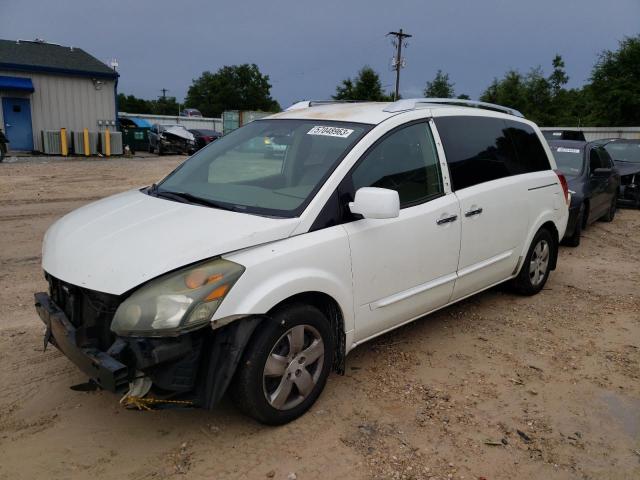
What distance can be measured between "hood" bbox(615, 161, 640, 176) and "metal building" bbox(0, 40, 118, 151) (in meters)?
20.8

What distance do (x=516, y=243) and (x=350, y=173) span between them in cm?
221

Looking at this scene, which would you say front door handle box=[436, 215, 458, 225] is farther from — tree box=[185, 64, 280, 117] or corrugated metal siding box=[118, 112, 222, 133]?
tree box=[185, 64, 280, 117]

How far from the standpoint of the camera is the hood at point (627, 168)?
11.7m

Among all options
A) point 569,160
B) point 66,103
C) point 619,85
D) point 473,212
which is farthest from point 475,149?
point 619,85

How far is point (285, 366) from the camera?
300 cm

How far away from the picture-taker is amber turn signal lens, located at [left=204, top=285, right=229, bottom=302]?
8.63ft

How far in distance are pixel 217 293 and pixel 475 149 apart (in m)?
2.71

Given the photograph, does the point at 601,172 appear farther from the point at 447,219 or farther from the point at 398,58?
the point at 398,58

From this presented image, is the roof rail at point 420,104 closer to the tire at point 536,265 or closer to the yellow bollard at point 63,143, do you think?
the tire at point 536,265

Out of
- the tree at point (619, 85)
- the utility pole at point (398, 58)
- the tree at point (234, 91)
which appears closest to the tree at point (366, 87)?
the utility pole at point (398, 58)

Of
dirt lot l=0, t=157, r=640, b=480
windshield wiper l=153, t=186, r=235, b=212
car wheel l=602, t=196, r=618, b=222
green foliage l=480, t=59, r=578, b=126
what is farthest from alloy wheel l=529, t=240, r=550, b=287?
green foliage l=480, t=59, r=578, b=126

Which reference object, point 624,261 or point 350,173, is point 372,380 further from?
point 624,261

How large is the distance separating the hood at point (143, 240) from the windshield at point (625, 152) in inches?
470

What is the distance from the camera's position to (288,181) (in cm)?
351
